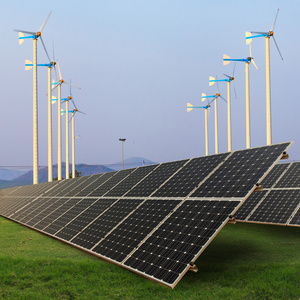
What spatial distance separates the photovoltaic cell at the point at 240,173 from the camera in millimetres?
11484

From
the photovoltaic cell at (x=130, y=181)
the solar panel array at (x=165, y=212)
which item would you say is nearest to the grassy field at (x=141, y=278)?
the solar panel array at (x=165, y=212)

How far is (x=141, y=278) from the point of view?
33.7 feet

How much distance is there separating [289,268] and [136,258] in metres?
4.79

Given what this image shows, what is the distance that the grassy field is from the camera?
9.32 meters

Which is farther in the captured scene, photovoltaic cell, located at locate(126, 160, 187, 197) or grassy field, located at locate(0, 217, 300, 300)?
photovoltaic cell, located at locate(126, 160, 187, 197)

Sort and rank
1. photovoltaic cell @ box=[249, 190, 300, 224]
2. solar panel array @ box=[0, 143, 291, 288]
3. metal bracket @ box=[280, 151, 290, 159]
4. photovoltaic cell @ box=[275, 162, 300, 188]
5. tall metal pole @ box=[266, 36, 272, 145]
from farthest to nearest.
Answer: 1. tall metal pole @ box=[266, 36, 272, 145]
2. photovoltaic cell @ box=[275, 162, 300, 188]
3. photovoltaic cell @ box=[249, 190, 300, 224]
4. metal bracket @ box=[280, 151, 290, 159]
5. solar panel array @ box=[0, 143, 291, 288]

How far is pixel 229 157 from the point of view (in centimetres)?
1434

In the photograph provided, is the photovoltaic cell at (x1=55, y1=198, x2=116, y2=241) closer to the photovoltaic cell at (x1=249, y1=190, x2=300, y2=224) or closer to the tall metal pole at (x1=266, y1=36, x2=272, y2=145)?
the photovoltaic cell at (x1=249, y1=190, x2=300, y2=224)

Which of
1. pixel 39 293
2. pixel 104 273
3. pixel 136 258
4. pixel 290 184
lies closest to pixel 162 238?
pixel 136 258

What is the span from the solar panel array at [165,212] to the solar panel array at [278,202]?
6.89 meters

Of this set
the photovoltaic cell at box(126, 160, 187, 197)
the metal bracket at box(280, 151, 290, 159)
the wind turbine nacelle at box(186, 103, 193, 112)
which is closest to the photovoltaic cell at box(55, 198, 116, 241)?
the photovoltaic cell at box(126, 160, 187, 197)

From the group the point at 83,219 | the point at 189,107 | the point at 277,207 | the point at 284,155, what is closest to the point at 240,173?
the point at 284,155

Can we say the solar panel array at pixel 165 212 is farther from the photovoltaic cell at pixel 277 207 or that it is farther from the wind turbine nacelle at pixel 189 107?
the wind turbine nacelle at pixel 189 107

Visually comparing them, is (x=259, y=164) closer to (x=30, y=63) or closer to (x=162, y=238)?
(x=162, y=238)
